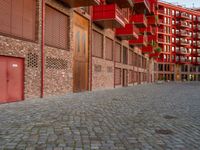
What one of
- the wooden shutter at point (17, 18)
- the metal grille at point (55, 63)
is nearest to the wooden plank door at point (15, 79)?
the wooden shutter at point (17, 18)

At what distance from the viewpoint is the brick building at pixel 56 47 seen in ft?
40.8

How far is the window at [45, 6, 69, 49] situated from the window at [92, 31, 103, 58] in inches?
215

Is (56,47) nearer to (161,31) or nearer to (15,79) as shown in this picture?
(15,79)

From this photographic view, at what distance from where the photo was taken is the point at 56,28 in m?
16.8

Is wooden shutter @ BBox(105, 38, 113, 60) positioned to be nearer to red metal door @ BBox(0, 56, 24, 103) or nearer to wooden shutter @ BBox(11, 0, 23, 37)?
wooden shutter @ BBox(11, 0, 23, 37)

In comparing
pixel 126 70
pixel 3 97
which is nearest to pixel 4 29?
pixel 3 97

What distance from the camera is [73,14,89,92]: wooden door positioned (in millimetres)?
19469

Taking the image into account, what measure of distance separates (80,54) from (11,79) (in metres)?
8.45

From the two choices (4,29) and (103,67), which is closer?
(4,29)

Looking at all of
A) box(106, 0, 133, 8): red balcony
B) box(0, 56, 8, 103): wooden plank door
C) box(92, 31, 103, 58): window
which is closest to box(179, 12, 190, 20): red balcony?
box(106, 0, 133, 8): red balcony

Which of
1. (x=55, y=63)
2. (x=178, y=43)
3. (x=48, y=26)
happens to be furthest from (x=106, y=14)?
(x=178, y=43)

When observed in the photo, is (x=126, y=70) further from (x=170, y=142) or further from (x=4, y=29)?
(x=170, y=142)

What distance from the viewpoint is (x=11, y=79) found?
1249 cm

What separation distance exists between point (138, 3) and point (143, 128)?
99.4ft
